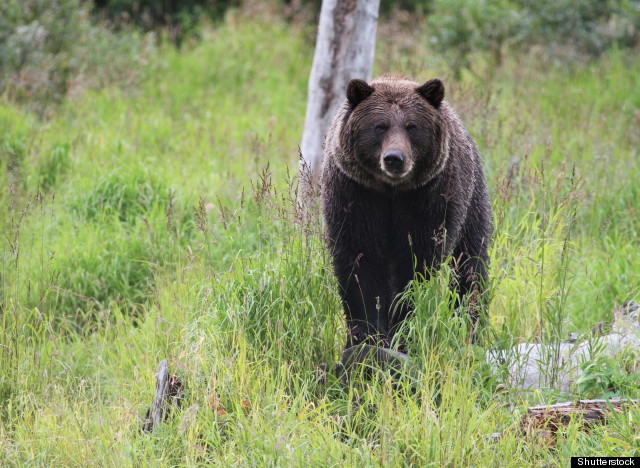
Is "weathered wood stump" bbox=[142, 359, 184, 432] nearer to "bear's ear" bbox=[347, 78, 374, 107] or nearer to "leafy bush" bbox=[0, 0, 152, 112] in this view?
"bear's ear" bbox=[347, 78, 374, 107]

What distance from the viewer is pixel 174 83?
10672 mm

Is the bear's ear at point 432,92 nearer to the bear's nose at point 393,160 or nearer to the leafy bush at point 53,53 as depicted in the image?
the bear's nose at point 393,160

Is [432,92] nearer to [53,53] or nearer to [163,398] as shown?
[163,398]

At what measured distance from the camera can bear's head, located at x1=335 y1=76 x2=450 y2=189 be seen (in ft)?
15.2

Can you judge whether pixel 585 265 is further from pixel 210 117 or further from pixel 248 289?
pixel 210 117

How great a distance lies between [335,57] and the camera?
23.8 feet

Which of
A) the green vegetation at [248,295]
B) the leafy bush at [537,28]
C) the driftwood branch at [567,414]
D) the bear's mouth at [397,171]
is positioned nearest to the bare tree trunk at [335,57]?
the green vegetation at [248,295]

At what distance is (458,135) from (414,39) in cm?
703

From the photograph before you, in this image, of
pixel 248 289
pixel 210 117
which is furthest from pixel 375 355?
pixel 210 117

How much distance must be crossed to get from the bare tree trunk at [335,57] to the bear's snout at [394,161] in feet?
8.89

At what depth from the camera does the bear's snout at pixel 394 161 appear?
173 inches

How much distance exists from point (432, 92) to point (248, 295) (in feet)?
5.48

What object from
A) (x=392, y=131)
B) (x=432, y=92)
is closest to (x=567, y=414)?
(x=392, y=131)

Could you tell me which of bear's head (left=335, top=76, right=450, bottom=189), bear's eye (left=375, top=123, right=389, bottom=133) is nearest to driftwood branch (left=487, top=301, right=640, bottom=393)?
bear's head (left=335, top=76, right=450, bottom=189)
